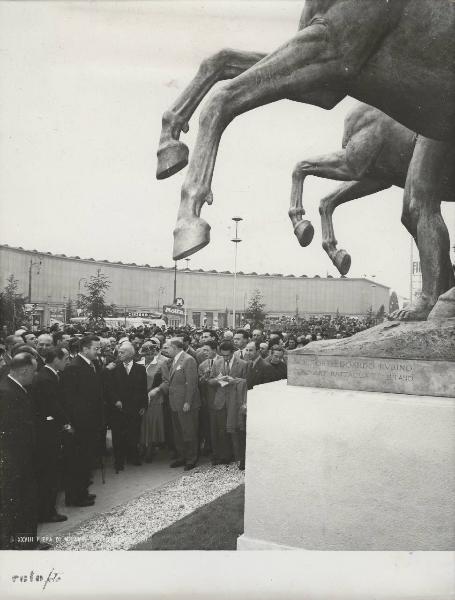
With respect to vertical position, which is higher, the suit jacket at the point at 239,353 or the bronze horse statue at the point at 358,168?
the bronze horse statue at the point at 358,168

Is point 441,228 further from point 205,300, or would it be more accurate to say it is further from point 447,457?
point 205,300

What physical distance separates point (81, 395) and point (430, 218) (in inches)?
153

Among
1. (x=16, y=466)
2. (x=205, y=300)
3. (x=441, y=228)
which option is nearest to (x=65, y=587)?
(x=16, y=466)

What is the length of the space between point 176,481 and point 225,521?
73.2 inches

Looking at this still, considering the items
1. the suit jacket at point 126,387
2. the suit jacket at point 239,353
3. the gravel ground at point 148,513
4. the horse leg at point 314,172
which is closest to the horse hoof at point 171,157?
the horse leg at point 314,172

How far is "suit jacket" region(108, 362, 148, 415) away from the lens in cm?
673

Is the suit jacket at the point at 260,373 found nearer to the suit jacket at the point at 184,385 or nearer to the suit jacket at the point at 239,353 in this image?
the suit jacket at the point at 239,353

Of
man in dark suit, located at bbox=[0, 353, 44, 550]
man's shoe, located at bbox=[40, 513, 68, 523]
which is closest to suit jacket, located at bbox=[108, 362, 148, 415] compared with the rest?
man's shoe, located at bbox=[40, 513, 68, 523]

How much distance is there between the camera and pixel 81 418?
5.44m

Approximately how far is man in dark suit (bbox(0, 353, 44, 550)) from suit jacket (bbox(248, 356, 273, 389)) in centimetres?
328

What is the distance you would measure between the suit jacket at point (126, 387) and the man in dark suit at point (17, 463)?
2.69m

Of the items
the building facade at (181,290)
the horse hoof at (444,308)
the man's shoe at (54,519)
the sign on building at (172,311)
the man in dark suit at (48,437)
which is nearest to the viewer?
the horse hoof at (444,308)

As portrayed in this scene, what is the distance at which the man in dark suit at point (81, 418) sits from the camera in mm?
5148

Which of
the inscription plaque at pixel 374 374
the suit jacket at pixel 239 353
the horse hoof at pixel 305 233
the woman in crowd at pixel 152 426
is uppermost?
the horse hoof at pixel 305 233
